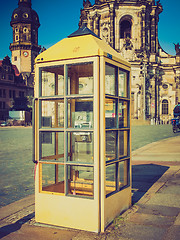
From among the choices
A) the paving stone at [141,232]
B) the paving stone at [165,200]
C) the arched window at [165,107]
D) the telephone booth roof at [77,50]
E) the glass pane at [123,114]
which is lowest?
the paving stone at [141,232]

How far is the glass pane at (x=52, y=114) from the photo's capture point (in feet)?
12.8

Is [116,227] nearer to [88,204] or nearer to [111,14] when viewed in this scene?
[88,204]

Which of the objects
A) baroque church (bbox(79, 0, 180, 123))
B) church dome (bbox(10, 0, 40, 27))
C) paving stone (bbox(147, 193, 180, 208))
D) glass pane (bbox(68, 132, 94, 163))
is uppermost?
church dome (bbox(10, 0, 40, 27))

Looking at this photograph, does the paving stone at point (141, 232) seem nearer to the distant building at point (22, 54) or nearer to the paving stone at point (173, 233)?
the paving stone at point (173, 233)

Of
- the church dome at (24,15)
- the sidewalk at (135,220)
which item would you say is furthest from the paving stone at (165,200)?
the church dome at (24,15)

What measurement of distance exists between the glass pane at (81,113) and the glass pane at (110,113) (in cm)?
25

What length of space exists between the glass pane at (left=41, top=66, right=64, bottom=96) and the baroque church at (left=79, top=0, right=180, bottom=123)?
1683 inches

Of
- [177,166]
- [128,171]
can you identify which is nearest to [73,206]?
[128,171]

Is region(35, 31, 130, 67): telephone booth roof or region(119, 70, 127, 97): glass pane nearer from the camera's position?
region(35, 31, 130, 67): telephone booth roof

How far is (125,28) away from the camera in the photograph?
50156 mm

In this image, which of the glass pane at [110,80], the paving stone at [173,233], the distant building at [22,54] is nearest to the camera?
the paving stone at [173,233]

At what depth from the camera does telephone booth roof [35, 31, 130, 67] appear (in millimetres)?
3475

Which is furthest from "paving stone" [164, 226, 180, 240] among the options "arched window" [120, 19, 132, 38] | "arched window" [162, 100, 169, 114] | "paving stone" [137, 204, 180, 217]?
"arched window" [120, 19, 132, 38]

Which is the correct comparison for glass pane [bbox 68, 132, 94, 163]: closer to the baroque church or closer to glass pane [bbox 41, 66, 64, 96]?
glass pane [bbox 41, 66, 64, 96]
